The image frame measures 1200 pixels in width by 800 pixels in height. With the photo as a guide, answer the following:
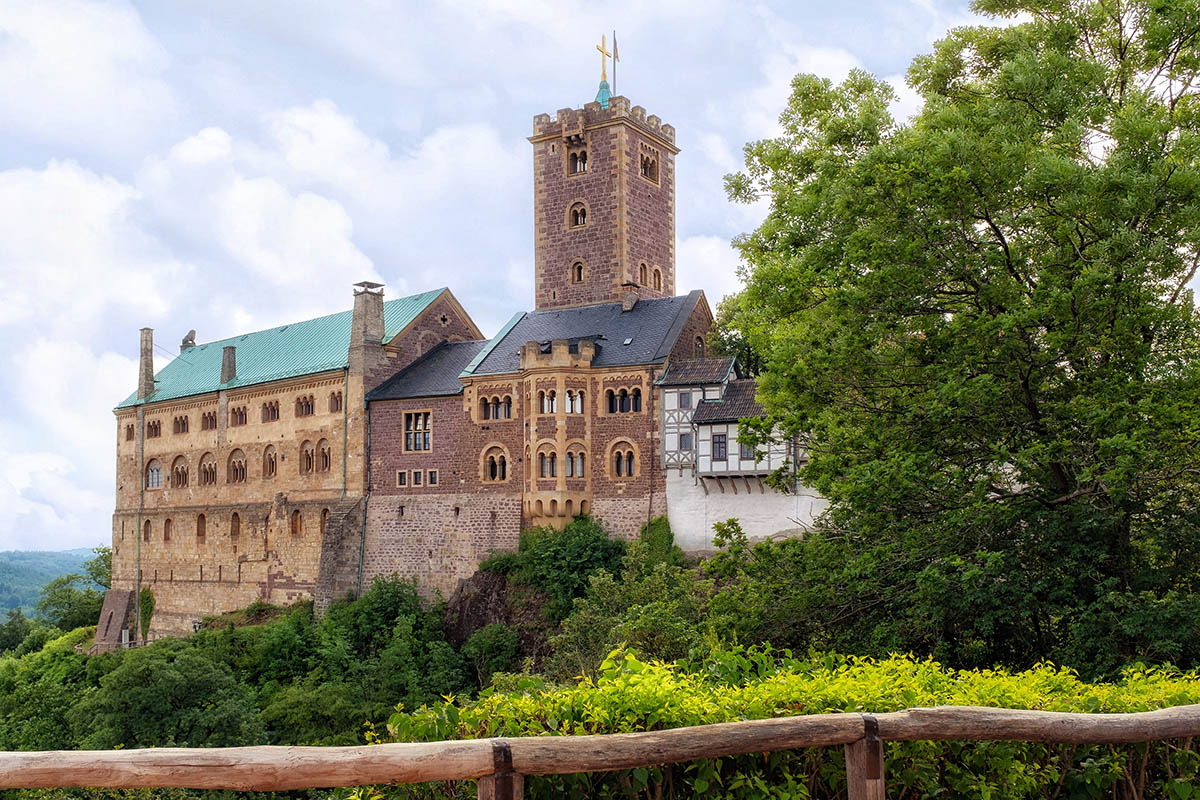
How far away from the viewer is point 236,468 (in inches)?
2108

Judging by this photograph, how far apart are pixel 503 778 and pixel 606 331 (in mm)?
38181

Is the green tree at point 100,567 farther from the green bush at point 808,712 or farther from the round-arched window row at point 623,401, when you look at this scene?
the green bush at point 808,712

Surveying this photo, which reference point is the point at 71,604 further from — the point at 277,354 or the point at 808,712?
the point at 808,712

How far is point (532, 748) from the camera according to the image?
5.95 m

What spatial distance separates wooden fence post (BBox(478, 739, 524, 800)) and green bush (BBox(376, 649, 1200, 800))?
0.51 m

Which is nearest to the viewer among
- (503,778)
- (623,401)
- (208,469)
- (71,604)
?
(503,778)

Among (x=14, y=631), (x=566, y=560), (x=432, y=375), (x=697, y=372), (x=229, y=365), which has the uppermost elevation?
(x=229, y=365)

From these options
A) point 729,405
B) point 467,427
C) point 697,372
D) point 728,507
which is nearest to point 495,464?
point 467,427

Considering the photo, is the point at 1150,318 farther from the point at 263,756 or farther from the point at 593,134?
the point at 593,134

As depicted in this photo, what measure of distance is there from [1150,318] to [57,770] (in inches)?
576

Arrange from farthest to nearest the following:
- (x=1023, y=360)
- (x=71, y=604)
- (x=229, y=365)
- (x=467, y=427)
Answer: (x=71, y=604) < (x=229, y=365) < (x=467, y=427) < (x=1023, y=360)

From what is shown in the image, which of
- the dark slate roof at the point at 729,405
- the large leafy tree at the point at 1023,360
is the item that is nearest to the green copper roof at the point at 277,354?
the dark slate roof at the point at 729,405

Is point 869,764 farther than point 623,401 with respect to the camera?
No

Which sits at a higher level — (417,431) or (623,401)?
(623,401)
